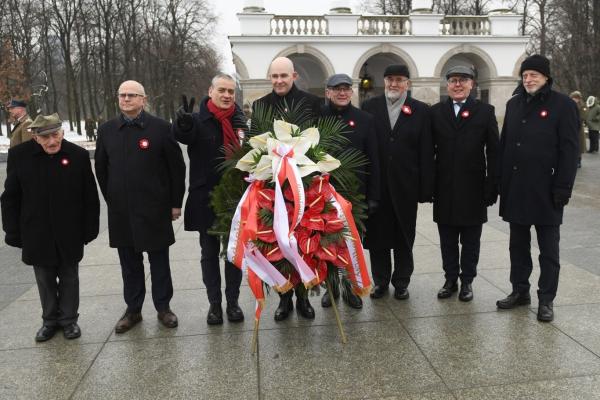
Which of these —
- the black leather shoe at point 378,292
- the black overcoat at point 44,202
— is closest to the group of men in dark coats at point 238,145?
the black overcoat at point 44,202

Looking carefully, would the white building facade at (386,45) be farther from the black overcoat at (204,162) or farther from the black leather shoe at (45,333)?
the black leather shoe at (45,333)

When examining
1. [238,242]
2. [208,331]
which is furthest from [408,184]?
[208,331]

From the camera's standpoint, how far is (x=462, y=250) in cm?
502

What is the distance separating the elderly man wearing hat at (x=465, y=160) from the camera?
4.73m

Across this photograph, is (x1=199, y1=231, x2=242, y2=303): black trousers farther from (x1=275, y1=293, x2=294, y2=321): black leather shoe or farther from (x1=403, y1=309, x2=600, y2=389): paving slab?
(x1=403, y1=309, x2=600, y2=389): paving slab

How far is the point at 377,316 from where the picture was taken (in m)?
4.62

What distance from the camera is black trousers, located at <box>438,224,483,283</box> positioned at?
4.92m

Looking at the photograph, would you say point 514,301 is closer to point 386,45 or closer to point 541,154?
point 541,154

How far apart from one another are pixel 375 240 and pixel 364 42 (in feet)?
70.3

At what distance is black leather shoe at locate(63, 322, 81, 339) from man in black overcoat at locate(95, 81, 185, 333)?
30 centimetres

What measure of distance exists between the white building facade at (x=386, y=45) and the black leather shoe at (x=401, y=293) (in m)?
19.4

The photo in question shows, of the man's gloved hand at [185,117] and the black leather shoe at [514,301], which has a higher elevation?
the man's gloved hand at [185,117]

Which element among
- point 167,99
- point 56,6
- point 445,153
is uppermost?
point 56,6

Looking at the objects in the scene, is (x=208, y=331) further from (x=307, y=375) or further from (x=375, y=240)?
(x=375, y=240)
